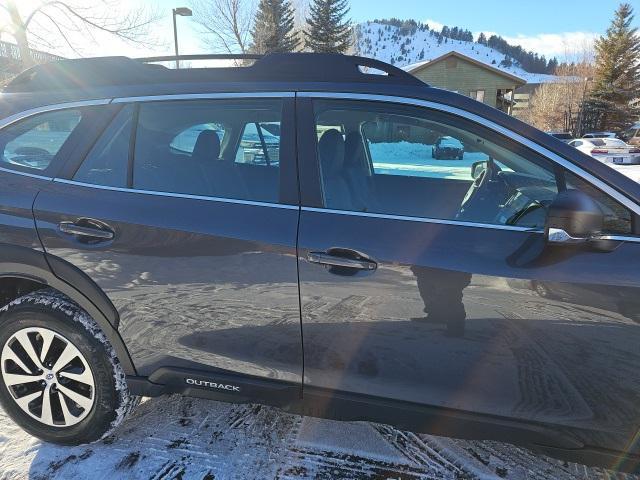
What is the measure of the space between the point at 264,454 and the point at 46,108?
1995mm

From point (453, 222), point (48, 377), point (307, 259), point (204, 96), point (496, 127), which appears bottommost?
point (48, 377)

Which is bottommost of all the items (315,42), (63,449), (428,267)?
(63,449)

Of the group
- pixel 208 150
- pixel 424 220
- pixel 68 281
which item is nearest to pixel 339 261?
pixel 424 220

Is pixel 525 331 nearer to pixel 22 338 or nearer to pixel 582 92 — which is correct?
pixel 22 338

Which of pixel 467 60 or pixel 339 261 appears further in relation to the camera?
pixel 467 60

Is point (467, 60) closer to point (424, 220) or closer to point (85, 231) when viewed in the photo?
point (424, 220)

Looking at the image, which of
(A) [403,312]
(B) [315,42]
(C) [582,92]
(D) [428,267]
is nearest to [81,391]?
(A) [403,312]

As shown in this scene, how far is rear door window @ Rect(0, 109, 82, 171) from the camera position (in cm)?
225

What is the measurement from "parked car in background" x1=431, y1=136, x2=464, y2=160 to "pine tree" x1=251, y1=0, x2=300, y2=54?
102ft

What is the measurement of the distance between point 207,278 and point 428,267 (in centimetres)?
93

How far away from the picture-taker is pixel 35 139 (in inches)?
92.0

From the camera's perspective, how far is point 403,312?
1820 mm

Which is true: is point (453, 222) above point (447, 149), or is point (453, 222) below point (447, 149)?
below

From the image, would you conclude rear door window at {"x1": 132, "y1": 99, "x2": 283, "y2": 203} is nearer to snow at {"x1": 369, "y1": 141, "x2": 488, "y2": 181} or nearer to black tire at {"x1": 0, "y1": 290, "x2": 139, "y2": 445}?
snow at {"x1": 369, "y1": 141, "x2": 488, "y2": 181}
